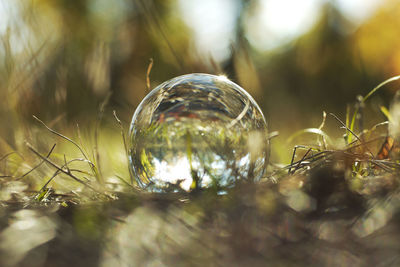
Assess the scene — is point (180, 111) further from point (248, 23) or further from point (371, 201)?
point (248, 23)

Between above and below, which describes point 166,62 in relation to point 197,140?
above

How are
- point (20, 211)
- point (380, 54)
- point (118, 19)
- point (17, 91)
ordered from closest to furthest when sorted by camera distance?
point (20, 211)
point (17, 91)
point (380, 54)
point (118, 19)

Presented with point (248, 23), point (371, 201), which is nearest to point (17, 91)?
point (371, 201)

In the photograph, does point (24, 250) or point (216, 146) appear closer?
point (24, 250)

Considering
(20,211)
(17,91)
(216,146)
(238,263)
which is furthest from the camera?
(17,91)

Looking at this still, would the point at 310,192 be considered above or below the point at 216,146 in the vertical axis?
below

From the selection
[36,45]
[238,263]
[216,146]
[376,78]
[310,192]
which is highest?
[376,78]

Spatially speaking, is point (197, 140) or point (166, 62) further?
point (166, 62)

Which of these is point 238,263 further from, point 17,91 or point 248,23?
point 248,23
